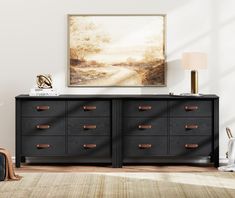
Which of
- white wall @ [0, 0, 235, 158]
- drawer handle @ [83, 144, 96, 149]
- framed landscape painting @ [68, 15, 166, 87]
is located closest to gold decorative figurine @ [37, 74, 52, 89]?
white wall @ [0, 0, 235, 158]

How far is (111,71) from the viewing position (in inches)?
310

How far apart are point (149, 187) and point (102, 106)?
4.68 ft

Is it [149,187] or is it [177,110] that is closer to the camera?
[149,187]

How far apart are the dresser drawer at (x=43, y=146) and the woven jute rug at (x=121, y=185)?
1.54ft

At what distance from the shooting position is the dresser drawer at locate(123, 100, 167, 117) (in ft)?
24.5

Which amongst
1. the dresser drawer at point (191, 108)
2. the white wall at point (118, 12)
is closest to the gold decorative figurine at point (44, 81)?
the white wall at point (118, 12)

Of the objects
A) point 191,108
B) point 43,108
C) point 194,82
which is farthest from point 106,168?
point 194,82

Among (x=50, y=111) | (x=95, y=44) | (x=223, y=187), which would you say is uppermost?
(x=95, y=44)

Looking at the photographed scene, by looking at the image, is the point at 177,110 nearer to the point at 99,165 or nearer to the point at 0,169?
the point at 99,165

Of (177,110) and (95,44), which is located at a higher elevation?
(95,44)

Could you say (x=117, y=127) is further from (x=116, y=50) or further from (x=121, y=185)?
(x=121, y=185)

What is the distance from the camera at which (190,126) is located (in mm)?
7457

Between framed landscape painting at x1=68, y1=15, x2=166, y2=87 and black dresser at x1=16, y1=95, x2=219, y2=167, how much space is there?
0.47 metres

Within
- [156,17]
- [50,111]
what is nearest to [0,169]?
[50,111]
